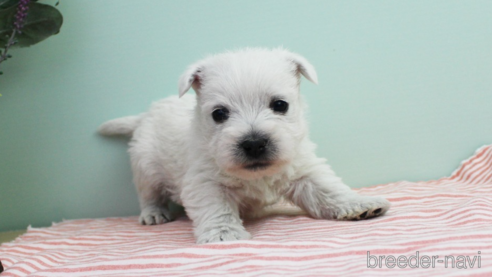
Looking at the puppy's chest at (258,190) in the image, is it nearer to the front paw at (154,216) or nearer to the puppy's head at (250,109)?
the puppy's head at (250,109)

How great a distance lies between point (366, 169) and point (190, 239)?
5.50ft

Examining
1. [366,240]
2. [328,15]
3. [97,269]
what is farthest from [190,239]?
[328,15]

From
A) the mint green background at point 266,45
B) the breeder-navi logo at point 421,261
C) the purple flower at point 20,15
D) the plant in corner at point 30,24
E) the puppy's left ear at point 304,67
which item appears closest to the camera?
the breeder-navi logo at point 421,261

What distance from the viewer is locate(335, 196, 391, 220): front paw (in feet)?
7.41

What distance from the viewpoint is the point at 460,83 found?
3.19 metres

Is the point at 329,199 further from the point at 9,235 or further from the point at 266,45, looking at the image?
the point at 9,235

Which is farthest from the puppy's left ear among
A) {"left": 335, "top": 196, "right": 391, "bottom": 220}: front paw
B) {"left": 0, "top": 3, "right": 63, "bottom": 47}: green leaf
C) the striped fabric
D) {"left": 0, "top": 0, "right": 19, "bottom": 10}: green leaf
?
{"left": 0, "top": 0, "right": 19, "bottom": 10}: green leaf

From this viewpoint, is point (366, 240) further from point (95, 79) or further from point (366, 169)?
point (95, 79)

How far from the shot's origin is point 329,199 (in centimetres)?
240

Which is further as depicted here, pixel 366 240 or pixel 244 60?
pixel 244 60

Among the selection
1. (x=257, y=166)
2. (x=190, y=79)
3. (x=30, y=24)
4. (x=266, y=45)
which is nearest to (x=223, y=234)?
(x=257, y=166)

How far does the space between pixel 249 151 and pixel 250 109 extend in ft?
0.85

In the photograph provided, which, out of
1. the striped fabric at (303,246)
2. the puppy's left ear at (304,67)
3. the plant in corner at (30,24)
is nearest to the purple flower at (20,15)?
Answer: the plant in corner at (30,24)

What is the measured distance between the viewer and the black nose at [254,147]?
2031mm
